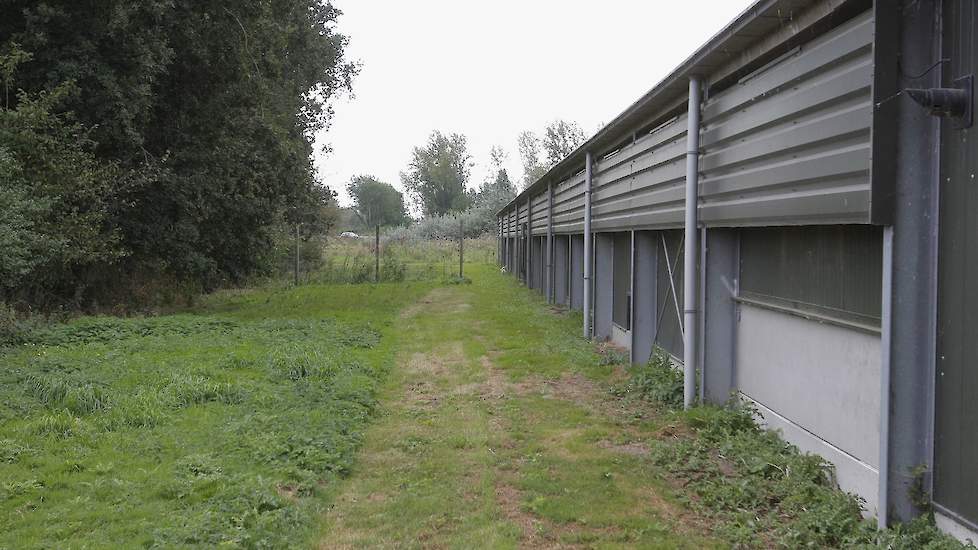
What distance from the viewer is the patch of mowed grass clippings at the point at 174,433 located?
4.70 meters

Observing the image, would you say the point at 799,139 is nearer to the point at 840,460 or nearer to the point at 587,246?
the point at 840,460

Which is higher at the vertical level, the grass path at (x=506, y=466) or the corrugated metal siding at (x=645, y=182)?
the corrugated metal siding at (x=645, y=182)

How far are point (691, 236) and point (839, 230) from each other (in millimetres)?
2056

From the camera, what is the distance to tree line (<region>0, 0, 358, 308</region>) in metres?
12.4

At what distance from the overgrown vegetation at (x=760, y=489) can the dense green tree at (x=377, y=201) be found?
108 m

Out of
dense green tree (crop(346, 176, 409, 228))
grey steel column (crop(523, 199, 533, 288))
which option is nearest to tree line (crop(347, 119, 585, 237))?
dense green tree (crop(346, 176, 409, 228))

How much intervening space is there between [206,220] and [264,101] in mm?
3084

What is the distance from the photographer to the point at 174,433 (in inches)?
260

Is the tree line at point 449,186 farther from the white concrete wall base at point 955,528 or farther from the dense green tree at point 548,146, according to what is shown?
the white concrete wall base at point 955,528

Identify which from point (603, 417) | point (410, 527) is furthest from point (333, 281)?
point (410, 527)

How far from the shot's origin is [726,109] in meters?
6.86

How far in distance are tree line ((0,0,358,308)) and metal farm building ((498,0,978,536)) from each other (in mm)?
8196

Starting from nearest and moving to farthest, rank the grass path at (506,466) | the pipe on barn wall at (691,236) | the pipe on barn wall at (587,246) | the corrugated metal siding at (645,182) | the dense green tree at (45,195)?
1. the grass path at (506,466)
2. the pipe on barn wall at (691,236)
3. the corrugated metal siding at (645,182)
4. the dense green tree at (45,195)
5. the pipe on barn wall at (587,246)

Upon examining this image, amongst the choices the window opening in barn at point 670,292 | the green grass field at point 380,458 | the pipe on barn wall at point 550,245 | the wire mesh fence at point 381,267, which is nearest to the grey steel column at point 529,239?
the pipe on barn wall at point 550,245
